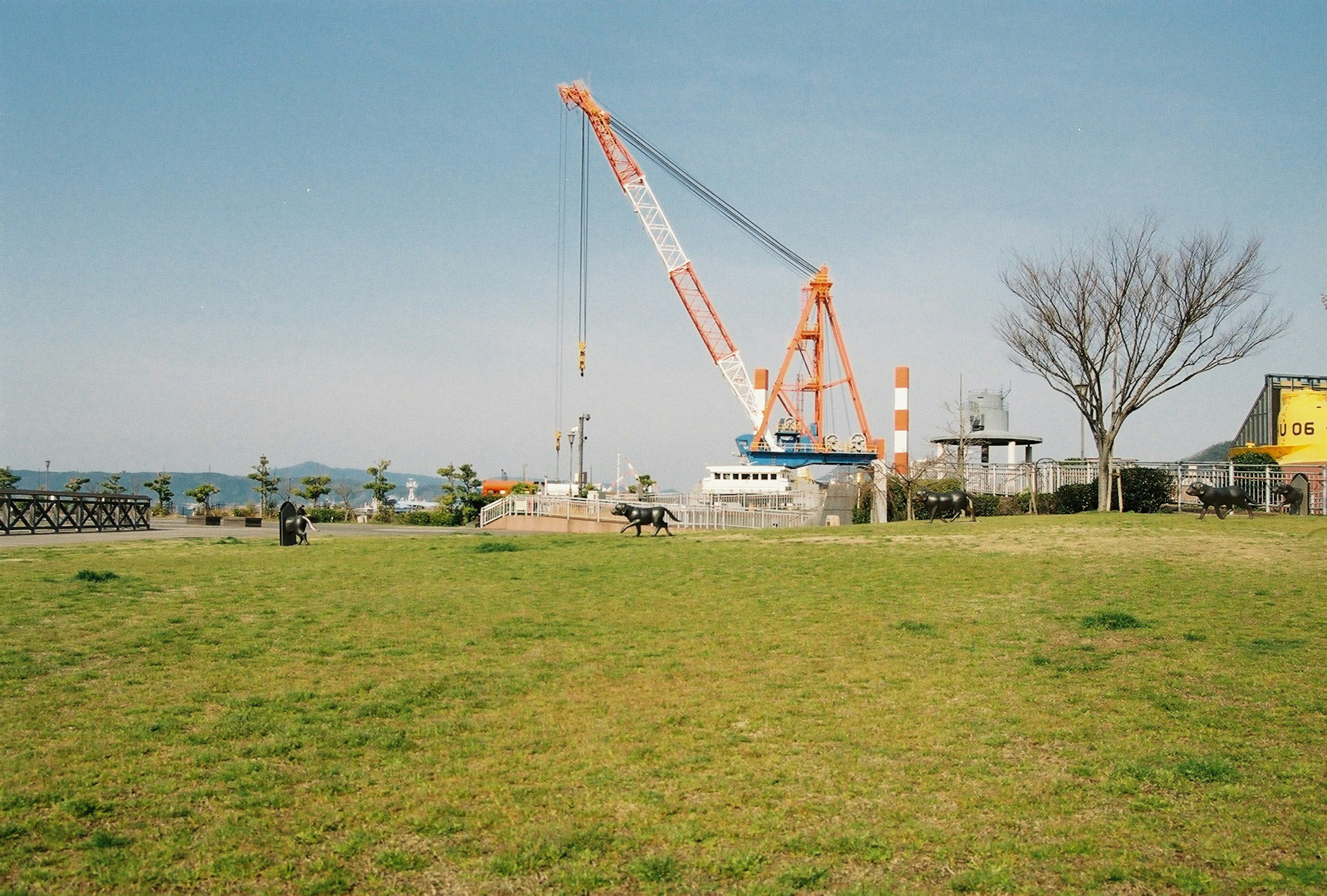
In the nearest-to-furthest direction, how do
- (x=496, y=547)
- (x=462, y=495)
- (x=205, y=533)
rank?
(x=496, y=547) → (x=205, y=533) → (x=462, y=495)

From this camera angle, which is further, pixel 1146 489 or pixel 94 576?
pixel 1146 489

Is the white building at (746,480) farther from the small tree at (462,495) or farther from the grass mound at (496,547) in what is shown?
the grass mound at (496,547)

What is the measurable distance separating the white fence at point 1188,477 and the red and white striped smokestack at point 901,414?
2834cm

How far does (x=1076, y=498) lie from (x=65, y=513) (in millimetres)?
32944

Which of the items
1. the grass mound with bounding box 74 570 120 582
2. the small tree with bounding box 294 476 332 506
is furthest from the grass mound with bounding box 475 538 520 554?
the small tree with bounding box 294 476 332 506

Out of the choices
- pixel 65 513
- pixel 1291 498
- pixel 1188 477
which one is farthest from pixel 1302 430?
pixel 65 513

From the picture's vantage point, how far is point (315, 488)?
58.1m

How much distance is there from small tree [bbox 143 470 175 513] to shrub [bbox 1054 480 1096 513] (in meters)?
52.0

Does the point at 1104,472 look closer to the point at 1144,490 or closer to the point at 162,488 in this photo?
the point at 1144,490

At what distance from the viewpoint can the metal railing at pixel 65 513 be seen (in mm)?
28562

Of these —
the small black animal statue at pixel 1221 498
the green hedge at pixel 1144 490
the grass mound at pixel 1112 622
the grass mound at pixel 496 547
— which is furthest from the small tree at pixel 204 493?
the grass mound at pixel 1112 622

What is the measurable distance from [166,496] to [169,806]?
6349cm

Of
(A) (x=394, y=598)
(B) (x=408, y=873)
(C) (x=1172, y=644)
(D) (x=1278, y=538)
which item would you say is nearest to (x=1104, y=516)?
(D) (x=1278, y=538)

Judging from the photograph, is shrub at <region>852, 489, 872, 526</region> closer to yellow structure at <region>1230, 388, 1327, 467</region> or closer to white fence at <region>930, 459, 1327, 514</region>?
white fence at <region>930, 459, 1327, 514</region>
